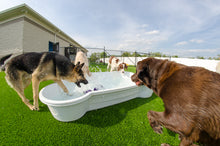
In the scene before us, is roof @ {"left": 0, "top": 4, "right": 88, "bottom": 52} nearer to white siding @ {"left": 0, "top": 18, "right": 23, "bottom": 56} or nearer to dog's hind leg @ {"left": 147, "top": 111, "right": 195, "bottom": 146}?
white siding @ {"left": 0, "top": 18, "right": 23, "bottom": 56}

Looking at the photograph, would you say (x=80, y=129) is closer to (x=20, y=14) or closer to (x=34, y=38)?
(x=34, y=38)

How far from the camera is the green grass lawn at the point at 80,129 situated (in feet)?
5.12

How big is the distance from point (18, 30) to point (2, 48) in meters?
2.16

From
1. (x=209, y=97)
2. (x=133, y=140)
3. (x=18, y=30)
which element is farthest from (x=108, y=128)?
(x=18, y=30)

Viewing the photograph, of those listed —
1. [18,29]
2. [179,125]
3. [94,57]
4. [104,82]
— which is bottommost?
[104,82]

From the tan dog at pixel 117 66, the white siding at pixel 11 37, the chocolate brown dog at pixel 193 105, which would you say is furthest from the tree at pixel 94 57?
the chocolate brown dog at pixel 193 105

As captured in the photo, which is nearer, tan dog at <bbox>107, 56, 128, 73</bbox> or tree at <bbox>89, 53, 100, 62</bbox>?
tan dog at <bbox>107, 56, 128, 73</bbox>

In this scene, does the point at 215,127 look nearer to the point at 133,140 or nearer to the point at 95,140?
the point at 133,140

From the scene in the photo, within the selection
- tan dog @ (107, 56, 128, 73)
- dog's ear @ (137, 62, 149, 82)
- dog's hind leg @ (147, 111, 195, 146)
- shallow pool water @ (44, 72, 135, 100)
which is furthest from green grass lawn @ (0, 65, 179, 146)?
tan dog @ (107, 56, 128, 73)

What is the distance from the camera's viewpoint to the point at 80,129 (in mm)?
1798

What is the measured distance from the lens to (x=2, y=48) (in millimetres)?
6988

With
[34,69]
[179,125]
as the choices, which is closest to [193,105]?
[179,125]

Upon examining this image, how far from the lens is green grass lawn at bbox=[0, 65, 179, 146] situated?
1561 mm

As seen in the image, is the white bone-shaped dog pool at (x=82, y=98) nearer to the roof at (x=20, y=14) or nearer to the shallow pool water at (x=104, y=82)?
the shallow pool water at (x=104, y=82)
